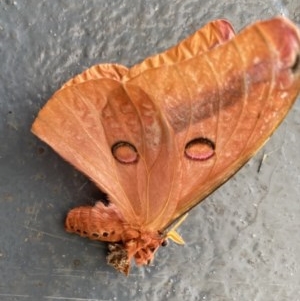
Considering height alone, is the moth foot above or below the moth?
below

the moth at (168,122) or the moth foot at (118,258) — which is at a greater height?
the moth at (168,122)

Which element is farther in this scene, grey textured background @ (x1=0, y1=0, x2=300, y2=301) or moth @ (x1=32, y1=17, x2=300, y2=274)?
grey textured background @ (x1=0, y1=0, x2=300, y2=301)

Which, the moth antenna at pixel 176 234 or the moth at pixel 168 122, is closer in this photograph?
the moth at pixel 168 122

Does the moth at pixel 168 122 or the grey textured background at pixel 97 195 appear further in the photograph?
the grey textured background at pixel 97 195

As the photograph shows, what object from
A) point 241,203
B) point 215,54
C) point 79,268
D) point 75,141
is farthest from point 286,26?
point 79,268

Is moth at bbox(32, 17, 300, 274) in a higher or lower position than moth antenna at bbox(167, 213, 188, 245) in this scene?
higher
